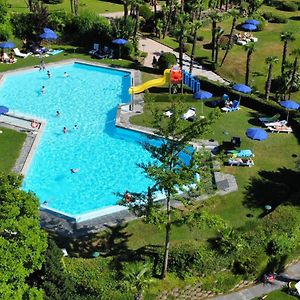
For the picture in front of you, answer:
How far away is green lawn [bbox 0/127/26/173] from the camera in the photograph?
128 ft

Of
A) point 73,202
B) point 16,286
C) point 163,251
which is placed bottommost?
point 73,202

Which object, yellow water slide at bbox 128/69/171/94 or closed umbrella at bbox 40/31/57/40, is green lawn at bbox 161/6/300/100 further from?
closed umbrella at bbox 40/31/57/40

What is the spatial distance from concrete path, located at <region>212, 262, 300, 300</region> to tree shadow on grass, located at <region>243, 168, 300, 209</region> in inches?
197

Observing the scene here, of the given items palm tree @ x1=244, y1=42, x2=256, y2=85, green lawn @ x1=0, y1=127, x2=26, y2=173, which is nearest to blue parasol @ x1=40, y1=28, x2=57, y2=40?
green lawn @ x1=0, y1=127, x2=26, y2=173

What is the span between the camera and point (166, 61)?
5528cm

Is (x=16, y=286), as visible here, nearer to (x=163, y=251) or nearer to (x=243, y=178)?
(x=163, y=251)

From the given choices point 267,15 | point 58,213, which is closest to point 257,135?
point 58,213

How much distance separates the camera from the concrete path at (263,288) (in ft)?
95.1

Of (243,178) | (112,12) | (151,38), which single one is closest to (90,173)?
(243,178)

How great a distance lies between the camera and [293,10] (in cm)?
7781

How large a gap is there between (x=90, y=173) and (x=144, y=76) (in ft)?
62.6

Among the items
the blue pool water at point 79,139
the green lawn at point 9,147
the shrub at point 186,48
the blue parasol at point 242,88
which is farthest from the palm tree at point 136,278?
the shrub at point 186,48

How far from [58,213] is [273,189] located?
15700 millimetres

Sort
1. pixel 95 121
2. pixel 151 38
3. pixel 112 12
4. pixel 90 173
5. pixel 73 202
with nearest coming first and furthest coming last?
pixel 73 202, pixel 90 173, pixel 95 121, pixel 151 38, pixel 112 12
